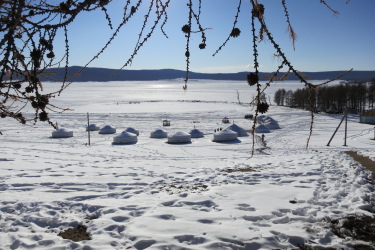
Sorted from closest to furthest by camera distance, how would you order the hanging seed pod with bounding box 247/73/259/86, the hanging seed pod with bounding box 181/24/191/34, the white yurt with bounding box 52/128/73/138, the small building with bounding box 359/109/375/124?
the hanging seed pod with bounding box 247/73/259/86 < the hanging seed pod with bounding box 181/24/191/34 < the white yurt with bounding box 52/128/73/138 < the small building with bounding box 359/109/375/124

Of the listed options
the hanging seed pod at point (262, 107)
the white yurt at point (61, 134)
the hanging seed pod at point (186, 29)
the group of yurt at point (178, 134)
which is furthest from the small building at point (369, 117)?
the hanging seed pod at point (262, 107)

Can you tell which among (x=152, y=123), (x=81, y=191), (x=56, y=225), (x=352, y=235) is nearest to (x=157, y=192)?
(x=81, y=191)

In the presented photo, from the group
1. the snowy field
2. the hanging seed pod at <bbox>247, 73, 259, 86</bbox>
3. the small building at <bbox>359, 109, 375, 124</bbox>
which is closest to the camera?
the hanging seed pod at <bbox>247, 73, 259, 86</bbox>

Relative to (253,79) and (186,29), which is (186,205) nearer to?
(186,29)

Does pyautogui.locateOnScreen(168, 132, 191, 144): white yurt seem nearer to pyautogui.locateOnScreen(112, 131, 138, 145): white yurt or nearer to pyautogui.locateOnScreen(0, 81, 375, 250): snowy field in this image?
pyautogui.locateOnScreen(112, 131, 138, 145): white yurt

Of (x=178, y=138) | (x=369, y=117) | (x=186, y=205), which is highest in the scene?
(x=186, y=205)

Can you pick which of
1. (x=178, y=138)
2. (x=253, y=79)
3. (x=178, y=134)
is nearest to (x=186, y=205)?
(x=253, y=79)

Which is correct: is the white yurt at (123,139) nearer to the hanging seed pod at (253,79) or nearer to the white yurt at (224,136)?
the white yurt at (224,136)

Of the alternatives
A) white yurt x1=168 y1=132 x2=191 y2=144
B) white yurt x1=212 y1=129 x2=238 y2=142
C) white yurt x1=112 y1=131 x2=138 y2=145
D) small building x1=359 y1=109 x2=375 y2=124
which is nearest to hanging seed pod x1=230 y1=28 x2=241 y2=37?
white yurt x1=168 y1=132 x2=191 y2=144

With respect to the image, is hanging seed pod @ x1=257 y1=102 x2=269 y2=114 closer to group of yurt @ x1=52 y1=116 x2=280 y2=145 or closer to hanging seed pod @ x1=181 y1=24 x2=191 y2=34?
hanging seed pod @ x1=181 y1=24 x2=191 y2=34

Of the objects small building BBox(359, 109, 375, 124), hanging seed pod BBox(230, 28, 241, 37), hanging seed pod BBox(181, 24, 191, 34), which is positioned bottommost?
small building BBox(359, 109, 375, 124)

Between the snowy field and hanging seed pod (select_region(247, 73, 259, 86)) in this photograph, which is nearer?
hanging seed pod (select_region(247, 73, 259, 86))

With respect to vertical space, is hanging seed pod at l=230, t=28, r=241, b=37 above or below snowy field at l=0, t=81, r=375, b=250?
above

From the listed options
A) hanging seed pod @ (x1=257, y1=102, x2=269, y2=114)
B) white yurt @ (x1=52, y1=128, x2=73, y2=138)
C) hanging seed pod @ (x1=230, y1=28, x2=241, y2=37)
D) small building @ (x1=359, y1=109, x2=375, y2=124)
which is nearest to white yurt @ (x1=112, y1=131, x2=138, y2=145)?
white yurt @ (x1=52, y1=128, x2=73, y2=138)
